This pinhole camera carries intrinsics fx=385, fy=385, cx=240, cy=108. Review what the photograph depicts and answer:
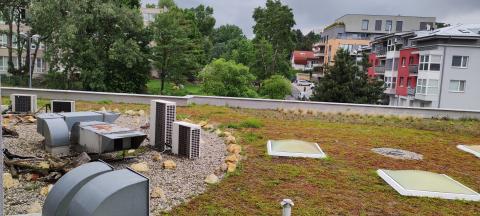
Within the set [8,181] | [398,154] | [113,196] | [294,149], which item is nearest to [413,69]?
[398,154]

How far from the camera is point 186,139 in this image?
26.3ft

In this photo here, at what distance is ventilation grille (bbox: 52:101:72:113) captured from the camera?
34.4ft

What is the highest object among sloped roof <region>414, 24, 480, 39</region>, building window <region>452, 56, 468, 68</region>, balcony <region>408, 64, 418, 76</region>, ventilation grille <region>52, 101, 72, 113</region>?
sloped roof <region>414, 24, 480, 39</region>

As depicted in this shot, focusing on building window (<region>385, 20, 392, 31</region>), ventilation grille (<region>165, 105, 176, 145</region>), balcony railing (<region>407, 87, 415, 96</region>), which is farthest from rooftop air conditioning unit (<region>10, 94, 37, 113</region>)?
building window (<region>385, 20, 392, 31</region>)

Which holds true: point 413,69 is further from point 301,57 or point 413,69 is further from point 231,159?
point 301,57

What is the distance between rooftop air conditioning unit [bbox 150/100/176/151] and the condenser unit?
33 centimetres

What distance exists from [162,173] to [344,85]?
26449 millimetres

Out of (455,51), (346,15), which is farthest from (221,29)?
(455,51)

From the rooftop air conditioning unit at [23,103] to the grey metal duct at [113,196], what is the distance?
9.63m

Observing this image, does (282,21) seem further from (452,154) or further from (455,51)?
(452,154)

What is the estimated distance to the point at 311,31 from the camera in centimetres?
11456

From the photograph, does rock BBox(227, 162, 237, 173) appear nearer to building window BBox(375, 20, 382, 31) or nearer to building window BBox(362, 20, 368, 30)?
building window BBox(362, 20, 368, 30)

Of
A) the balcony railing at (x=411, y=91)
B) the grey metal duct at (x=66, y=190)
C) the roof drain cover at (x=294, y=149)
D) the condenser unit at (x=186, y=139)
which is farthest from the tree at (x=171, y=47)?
the grey metal duct at (x=66, y=190)

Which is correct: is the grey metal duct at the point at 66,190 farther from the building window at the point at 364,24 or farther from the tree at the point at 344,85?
the building window at the point at 364,24
